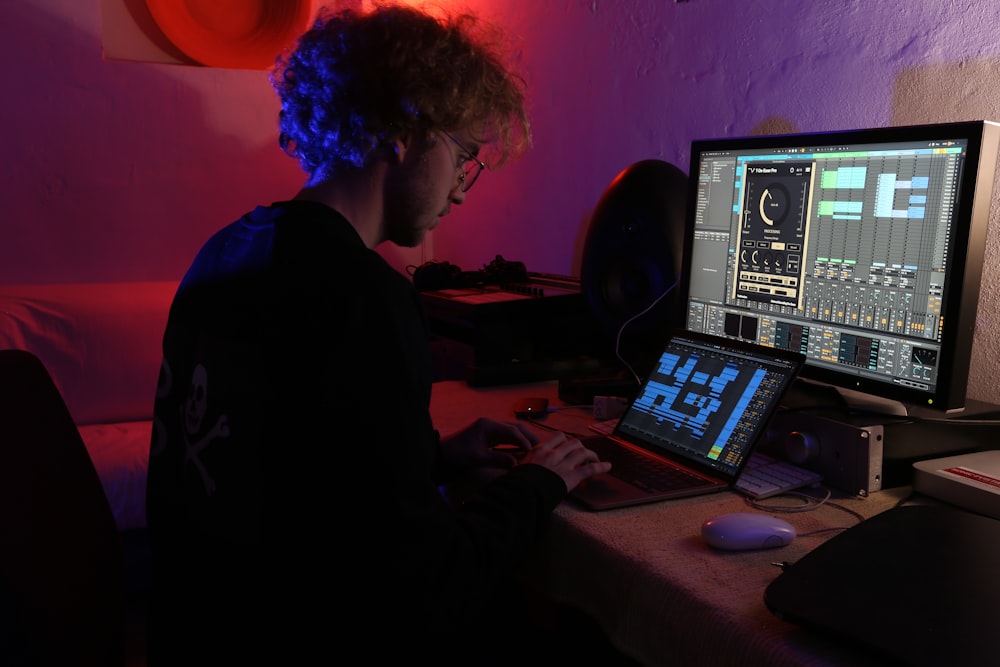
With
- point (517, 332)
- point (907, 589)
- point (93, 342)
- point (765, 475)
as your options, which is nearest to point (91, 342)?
point (93, 342)

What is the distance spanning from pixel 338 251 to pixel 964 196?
0.77m

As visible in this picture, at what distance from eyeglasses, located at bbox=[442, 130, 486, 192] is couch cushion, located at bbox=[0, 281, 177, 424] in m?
1.75

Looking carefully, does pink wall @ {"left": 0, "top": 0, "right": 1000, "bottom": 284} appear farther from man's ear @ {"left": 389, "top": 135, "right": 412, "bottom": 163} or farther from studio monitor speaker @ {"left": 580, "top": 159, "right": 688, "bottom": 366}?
man's ear @ {"left": 389, "top": 135, "right": 412, "bottom": 163}

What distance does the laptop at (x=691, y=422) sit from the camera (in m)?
1.07

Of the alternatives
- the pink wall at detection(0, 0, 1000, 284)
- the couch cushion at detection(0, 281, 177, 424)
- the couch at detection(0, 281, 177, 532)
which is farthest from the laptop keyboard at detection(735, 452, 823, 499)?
the couch cushion at detection(0, 281, 177, 424)

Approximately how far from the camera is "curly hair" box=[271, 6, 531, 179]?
985 millimetres

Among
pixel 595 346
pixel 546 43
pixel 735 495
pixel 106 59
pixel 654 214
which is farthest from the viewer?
pixel 106 59

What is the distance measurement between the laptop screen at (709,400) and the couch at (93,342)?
1.68 meters

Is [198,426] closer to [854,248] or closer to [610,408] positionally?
[610,408]

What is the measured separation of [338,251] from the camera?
83 centimetres

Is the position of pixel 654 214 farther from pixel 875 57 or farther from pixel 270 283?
pixel 270 283

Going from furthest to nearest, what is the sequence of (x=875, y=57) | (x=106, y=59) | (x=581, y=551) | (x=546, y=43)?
(x=106, y=59), (x=546, y=43), (x=875, y=57), (x=581, y=551)

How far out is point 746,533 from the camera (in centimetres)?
88

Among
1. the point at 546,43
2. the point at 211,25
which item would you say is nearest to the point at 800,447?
the point at 546,43
